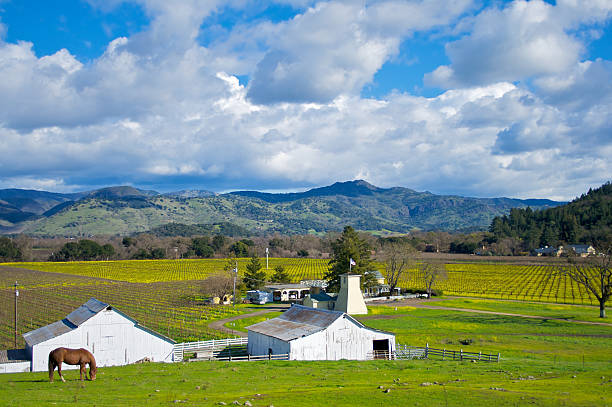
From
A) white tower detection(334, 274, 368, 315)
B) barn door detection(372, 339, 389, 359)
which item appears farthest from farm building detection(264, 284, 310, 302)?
barn door detection(372, 339, 389, 359)

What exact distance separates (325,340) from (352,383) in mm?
10925

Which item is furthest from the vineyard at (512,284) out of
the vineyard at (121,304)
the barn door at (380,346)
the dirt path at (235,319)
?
the barn door at (380,346)

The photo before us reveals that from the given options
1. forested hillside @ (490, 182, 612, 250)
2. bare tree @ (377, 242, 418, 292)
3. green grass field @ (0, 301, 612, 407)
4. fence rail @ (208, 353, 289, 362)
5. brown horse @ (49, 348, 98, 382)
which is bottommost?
fence rail @ (208, 353, 289, 362)

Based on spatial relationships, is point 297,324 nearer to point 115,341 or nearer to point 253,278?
point 115,341

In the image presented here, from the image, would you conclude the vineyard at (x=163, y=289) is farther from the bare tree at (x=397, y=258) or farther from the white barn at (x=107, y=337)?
the white barn at (x=107, y=337)

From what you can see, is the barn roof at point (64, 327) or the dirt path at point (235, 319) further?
the dirt path at point (235, 319)

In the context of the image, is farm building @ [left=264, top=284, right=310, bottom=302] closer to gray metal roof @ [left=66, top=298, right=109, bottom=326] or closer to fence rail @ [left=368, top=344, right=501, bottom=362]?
fence rail @ [left=368, top=344, right=501, bottom=362]

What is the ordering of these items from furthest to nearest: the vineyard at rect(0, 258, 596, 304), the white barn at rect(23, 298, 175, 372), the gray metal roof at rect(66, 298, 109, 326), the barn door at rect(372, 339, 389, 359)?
the vineyard at rect(0, 258, 596, 304) → the barn door at rect(372, 339, 389, 359) → the gray metal roof at rect(66, 298, 109, 326) → the white barn at rect(23, 298, 175, 372)

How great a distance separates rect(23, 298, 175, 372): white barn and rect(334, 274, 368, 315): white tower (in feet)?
97.9

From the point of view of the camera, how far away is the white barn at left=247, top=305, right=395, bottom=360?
31.1 meters

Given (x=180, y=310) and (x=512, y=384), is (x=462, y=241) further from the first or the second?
(x=512, y=384)

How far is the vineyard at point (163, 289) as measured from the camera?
51.4m

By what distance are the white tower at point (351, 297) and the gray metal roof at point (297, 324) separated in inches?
810

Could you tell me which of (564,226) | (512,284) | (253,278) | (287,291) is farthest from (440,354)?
(564,226)
